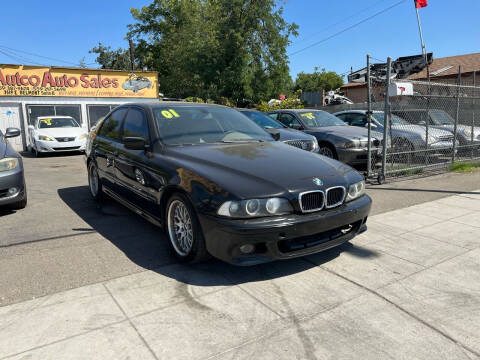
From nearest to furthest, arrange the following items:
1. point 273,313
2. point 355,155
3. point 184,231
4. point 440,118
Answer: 1. point 273,313
2. point 184,231
3. point 355,155
4. point 440,118

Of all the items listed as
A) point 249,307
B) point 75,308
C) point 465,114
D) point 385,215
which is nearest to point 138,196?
point 75,308

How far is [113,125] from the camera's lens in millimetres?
5207

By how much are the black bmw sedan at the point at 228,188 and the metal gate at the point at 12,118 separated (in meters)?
14.1

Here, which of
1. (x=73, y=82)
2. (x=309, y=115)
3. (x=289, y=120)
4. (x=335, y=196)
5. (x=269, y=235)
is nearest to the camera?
(x=269, y=235)

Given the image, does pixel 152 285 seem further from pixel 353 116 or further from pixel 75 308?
pixel 353 116

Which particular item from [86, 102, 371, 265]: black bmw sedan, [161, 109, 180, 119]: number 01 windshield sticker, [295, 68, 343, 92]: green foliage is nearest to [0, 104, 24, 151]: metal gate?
[86, 102, 371, 265]: black bmw sedan

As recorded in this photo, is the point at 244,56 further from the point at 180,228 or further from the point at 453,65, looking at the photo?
the point at 180,228

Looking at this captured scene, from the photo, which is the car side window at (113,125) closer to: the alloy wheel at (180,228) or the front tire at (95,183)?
the front tire at (95,183)

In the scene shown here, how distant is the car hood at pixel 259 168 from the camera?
3.08m

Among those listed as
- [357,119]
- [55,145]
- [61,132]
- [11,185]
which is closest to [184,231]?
[11,185]

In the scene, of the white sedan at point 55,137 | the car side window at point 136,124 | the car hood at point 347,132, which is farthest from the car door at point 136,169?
the white sedan at point 55,137

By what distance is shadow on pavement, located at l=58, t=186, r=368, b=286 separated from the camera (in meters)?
3.29

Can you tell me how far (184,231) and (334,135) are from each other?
5773mm

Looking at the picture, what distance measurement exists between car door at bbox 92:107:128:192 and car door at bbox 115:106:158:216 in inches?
7.2
